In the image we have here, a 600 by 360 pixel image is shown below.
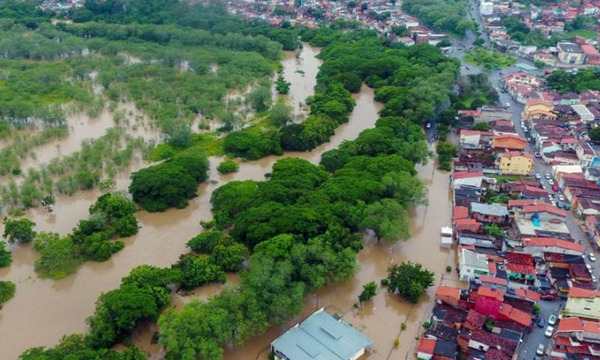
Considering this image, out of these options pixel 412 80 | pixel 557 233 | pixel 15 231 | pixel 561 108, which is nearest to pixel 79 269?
pixel 15 231

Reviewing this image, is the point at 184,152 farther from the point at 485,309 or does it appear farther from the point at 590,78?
the point at 590,78

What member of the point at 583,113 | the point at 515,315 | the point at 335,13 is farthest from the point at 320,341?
the point at 335,13

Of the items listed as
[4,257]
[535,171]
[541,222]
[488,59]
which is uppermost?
[4,257]

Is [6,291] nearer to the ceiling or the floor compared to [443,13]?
nearer to the floor

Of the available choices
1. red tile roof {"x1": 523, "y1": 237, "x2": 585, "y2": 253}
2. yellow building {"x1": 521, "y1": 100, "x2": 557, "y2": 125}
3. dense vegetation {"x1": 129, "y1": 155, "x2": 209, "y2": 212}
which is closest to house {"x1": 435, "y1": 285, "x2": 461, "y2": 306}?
red tile roof {"x1": 523, "y1": 237, "x2": 585, "y2": 253}

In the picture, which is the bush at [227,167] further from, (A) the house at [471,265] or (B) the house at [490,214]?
(A) the house at [471,265]

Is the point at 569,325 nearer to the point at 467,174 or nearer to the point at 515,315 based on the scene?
the point at 515,315
